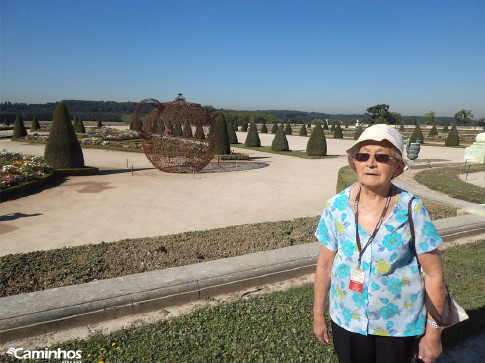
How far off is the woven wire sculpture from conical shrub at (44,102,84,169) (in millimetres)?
3015

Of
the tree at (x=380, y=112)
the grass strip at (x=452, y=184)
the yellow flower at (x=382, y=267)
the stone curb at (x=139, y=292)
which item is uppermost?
the tree at (x=380, y=112)

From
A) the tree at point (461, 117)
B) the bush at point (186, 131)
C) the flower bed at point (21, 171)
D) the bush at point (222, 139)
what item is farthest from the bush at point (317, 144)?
the tree at point (461, 117)

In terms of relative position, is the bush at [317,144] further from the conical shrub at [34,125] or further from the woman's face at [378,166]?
the conical shrub at [34,125]

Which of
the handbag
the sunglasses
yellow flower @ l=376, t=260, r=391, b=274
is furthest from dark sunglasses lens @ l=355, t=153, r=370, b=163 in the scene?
yellow flower @ l=376, t=260, r=391, b=274

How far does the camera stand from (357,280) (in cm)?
210

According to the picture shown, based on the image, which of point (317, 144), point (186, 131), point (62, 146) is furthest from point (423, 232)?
point (317, 144)

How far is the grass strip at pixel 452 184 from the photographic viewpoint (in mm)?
9617

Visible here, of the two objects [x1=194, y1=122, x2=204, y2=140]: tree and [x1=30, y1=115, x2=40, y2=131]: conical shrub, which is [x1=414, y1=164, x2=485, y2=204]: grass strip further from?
[x1=30, y1=115, x2=40, y2=131]: conical shrub

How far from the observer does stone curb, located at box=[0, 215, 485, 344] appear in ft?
11.7

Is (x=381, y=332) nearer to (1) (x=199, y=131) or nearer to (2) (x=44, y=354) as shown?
(2) (x=44, y=354)

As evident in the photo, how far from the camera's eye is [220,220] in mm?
8547

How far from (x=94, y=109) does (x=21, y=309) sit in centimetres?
12586

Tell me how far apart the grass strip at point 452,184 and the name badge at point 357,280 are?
8871 millimetres

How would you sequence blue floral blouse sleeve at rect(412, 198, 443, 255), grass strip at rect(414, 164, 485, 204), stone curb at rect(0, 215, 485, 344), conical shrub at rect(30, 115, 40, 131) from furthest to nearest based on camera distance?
conical shrub at rect(30, 115, 40, 131) → grass strip at rect(414, 164, 485, 204) → stone curb at rect(0, 215, 485, 344) → blue floral blouse sleeve at rect(412, 198, 443, 255)
